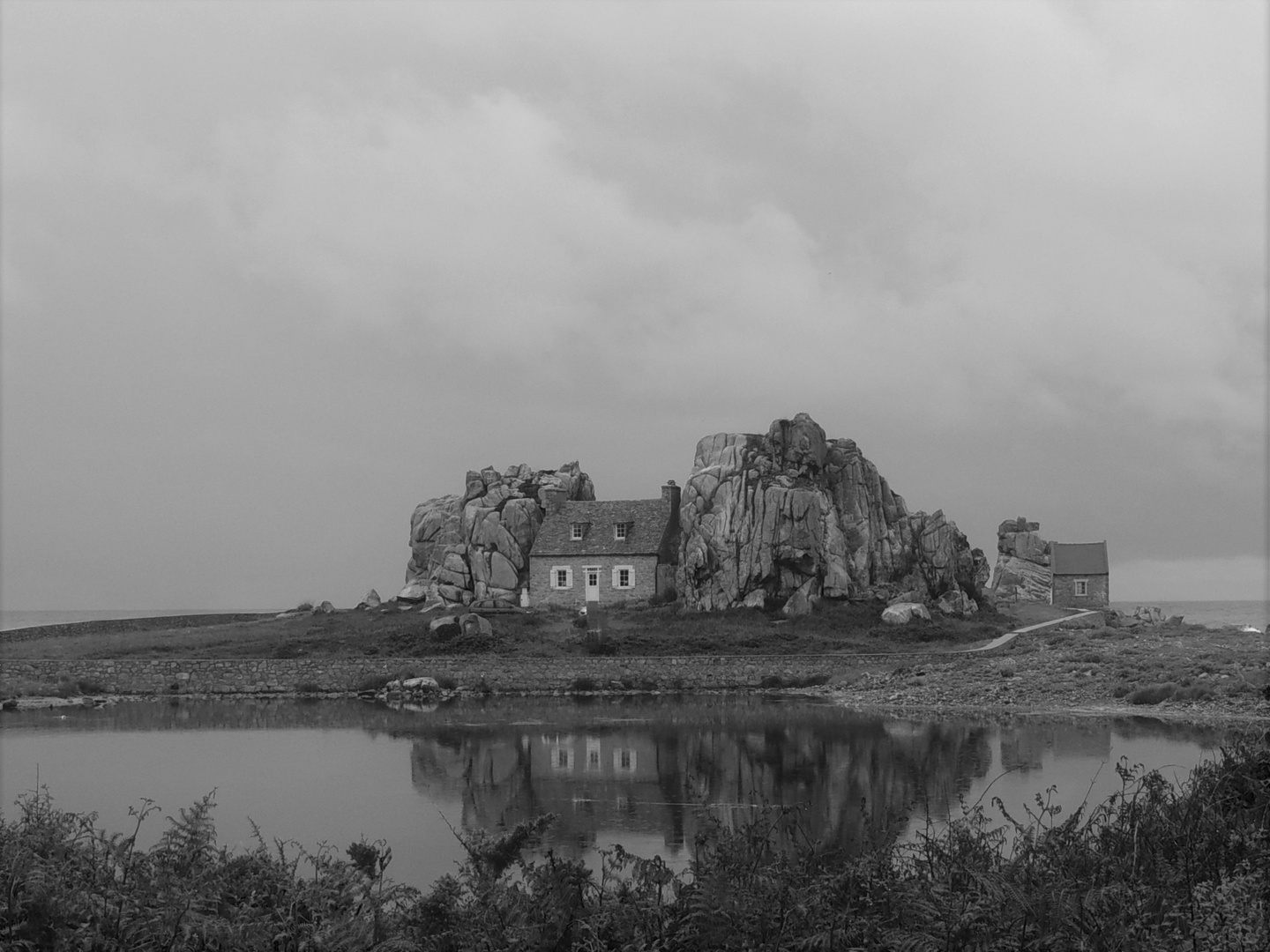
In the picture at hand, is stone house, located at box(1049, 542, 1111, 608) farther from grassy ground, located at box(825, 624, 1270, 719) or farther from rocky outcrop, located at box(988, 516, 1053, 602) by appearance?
grassy ground, located at box(825, 624, 1270, 719)

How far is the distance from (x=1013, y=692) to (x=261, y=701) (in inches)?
1064

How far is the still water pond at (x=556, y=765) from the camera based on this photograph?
63.7 feet

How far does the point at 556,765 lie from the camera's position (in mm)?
27594

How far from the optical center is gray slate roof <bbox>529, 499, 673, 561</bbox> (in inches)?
2448

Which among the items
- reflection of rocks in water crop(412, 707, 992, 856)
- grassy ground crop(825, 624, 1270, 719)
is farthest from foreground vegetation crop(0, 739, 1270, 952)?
grassy ground crop(825, 624, 1270, 719)

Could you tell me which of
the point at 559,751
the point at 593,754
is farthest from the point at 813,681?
the point at 593,754

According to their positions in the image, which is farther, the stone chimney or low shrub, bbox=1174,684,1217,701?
the stone chimney

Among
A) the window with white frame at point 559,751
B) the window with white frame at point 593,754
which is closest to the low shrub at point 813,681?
the window with white frame at point 559,751

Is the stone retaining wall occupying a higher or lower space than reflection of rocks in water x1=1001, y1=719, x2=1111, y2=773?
higher

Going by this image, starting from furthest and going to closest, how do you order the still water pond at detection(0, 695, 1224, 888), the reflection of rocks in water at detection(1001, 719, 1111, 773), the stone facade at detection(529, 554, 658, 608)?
the stone facade at detection(529, 554, 658, 608) < the reflection of rocks in water at detection(1001, 719, 1111, 773) < the still water pond at detection(0, 695, 1224, 888)

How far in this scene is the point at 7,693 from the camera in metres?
43.7

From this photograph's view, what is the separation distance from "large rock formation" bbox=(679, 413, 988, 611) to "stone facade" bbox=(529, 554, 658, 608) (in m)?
2.95

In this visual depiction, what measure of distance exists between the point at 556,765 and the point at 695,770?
3.44 metres

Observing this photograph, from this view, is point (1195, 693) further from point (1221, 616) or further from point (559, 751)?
point (1221, 616)
